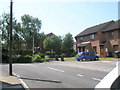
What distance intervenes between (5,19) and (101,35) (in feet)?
84.6

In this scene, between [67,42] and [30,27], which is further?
[30,27]

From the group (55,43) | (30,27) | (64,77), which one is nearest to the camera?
(64,77)

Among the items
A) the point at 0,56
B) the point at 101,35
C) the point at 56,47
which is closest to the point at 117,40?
the point at 101,35

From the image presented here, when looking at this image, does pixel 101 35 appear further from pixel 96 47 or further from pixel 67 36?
pixel 67 36

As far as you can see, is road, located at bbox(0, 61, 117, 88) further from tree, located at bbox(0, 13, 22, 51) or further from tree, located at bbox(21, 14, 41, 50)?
tree, located at bbox(21, 14, 41, 50)

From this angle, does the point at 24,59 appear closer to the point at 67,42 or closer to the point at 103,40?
the point at 103,40

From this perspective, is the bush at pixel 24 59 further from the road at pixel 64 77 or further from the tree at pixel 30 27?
the tree at pixel 30 27

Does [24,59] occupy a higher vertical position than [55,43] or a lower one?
lower

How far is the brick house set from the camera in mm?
36031

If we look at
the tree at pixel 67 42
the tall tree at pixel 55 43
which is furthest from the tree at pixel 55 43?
the tree at pixel 67 42

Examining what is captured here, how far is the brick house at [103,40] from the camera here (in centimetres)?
3603

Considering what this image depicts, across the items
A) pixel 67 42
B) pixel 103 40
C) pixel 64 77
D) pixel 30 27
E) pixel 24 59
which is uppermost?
pixel 30 27

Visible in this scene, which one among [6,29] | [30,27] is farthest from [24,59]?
[30,27]

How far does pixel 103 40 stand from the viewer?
40.5 metres
